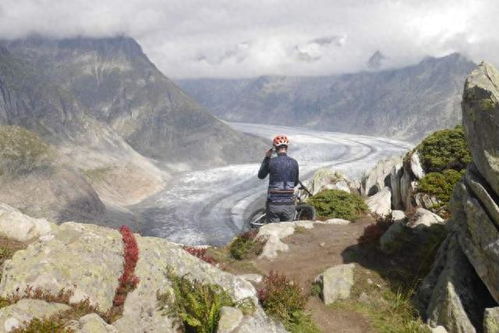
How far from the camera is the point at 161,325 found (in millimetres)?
11148

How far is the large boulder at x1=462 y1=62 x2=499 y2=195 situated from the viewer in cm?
1295

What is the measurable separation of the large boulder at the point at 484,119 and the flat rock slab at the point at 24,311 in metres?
11.1

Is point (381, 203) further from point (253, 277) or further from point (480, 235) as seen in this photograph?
point (480, 235)

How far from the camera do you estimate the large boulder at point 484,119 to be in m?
12.9

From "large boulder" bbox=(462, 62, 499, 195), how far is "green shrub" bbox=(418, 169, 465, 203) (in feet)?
43.5

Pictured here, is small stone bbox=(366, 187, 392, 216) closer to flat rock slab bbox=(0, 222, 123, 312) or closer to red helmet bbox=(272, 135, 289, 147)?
red helmet bbox=(272, 135, 289, 147)

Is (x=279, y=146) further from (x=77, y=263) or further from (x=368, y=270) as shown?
(x=77, y=263)

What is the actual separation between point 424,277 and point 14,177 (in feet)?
637

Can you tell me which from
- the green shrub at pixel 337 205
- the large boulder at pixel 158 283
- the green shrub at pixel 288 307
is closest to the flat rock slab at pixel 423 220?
the green shrub at pixel 288 307

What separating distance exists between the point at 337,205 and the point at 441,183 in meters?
6.21

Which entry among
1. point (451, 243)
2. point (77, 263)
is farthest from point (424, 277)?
point (77, 263)

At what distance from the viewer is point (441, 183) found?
90.5ft

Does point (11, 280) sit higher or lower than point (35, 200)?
higher

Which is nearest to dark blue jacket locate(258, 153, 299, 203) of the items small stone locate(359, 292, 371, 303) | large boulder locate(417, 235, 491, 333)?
small stone locate(359, 292, 371, 303)
